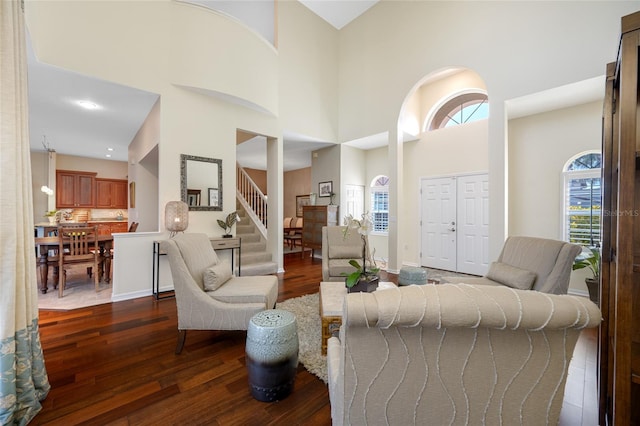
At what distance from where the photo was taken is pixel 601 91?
356 centimetres

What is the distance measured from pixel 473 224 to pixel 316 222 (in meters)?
3.47

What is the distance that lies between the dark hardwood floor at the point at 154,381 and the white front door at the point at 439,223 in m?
3.22

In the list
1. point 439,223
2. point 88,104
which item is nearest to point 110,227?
point 88,104

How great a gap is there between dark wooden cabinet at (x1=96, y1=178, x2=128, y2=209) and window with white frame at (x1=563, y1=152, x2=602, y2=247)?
11113 millimetres

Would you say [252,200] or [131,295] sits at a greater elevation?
[252,200]

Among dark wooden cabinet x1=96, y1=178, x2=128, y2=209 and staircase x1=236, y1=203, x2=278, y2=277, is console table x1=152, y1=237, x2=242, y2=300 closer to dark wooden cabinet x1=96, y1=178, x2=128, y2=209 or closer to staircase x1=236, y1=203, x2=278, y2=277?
staircase x1=236, y1=203, x2=278, y2=277

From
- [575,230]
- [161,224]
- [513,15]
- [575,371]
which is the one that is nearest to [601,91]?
[513,15]

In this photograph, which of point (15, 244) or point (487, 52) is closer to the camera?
point (15, 244)

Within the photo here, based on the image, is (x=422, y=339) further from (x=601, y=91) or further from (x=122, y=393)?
(x=601, y=91)

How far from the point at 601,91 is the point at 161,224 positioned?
6.44 m

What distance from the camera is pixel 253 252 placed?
5.43 meters

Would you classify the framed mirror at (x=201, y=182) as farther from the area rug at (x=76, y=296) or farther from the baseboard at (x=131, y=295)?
the area rug at (x=76, y=296)

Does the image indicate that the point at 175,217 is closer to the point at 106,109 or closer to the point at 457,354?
the point at 106,109

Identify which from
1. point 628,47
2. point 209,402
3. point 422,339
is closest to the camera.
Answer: point 422,339
